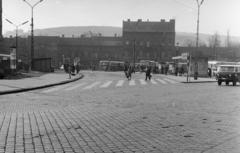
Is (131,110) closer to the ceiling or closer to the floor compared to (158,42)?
closer to the floor

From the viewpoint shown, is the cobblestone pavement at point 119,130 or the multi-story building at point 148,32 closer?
the cobblestone pavement at point 119,130

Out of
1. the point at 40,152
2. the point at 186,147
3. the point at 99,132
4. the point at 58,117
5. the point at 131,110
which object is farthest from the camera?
the point at 131,110

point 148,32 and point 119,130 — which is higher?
point 148,32

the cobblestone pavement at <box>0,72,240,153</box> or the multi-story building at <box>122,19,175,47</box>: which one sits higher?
the multi-story building at <box>122,19,175,47</box>

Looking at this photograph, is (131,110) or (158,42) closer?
(131,110)

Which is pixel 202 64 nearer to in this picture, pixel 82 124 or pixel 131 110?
pixel 131 110

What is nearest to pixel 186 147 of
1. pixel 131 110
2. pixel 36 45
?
pixel 131 110

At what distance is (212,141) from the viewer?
7.77 meters

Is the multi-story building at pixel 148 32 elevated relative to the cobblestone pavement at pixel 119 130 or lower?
elevated

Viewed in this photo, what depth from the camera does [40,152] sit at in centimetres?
665

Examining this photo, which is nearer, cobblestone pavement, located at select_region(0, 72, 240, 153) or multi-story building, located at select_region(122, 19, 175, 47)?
cobblestone pavement, located at select_region(0, 72, 240, 153)

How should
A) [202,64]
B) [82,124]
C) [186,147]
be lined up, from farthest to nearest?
1. [202,64]
2. [82,124]
3. [186,147]

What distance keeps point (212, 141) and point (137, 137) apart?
4.94ft

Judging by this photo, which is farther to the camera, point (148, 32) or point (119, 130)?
point (148, 32)
